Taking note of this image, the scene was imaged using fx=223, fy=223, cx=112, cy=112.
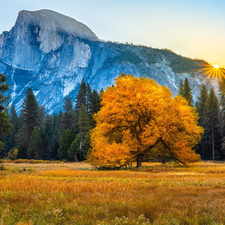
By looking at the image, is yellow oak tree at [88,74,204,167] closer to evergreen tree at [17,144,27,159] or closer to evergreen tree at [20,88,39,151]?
evergreen tree at [17,144,27,159]

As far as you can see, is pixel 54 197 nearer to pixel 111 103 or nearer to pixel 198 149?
pixel 111 103

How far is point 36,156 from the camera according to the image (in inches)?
2557

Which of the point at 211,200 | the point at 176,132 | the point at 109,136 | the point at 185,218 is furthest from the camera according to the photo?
the point at 109,136

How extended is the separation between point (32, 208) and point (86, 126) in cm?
5464

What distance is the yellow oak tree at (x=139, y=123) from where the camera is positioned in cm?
2489

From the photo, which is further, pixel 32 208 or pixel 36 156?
Result: pixel 36 156

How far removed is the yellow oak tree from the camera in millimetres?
24891

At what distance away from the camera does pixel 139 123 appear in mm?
27203

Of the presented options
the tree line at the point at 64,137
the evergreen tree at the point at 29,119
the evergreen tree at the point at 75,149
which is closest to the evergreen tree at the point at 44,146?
the tree line at the point at 64,137

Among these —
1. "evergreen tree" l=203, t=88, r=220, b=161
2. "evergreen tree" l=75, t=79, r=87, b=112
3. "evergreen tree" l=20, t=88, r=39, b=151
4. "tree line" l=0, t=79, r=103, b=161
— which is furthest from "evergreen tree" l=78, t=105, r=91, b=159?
→ "evergreen tree" l=203, t=88, r=220, b=161

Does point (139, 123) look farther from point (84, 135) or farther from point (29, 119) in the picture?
point (29, 119)

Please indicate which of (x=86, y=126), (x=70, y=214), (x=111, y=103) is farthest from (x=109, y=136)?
(x=86, y=126)

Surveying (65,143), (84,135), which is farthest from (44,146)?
(84,135)

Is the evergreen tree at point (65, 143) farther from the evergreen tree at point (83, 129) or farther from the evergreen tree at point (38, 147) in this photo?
the evergreen tree at point (38, 147)
